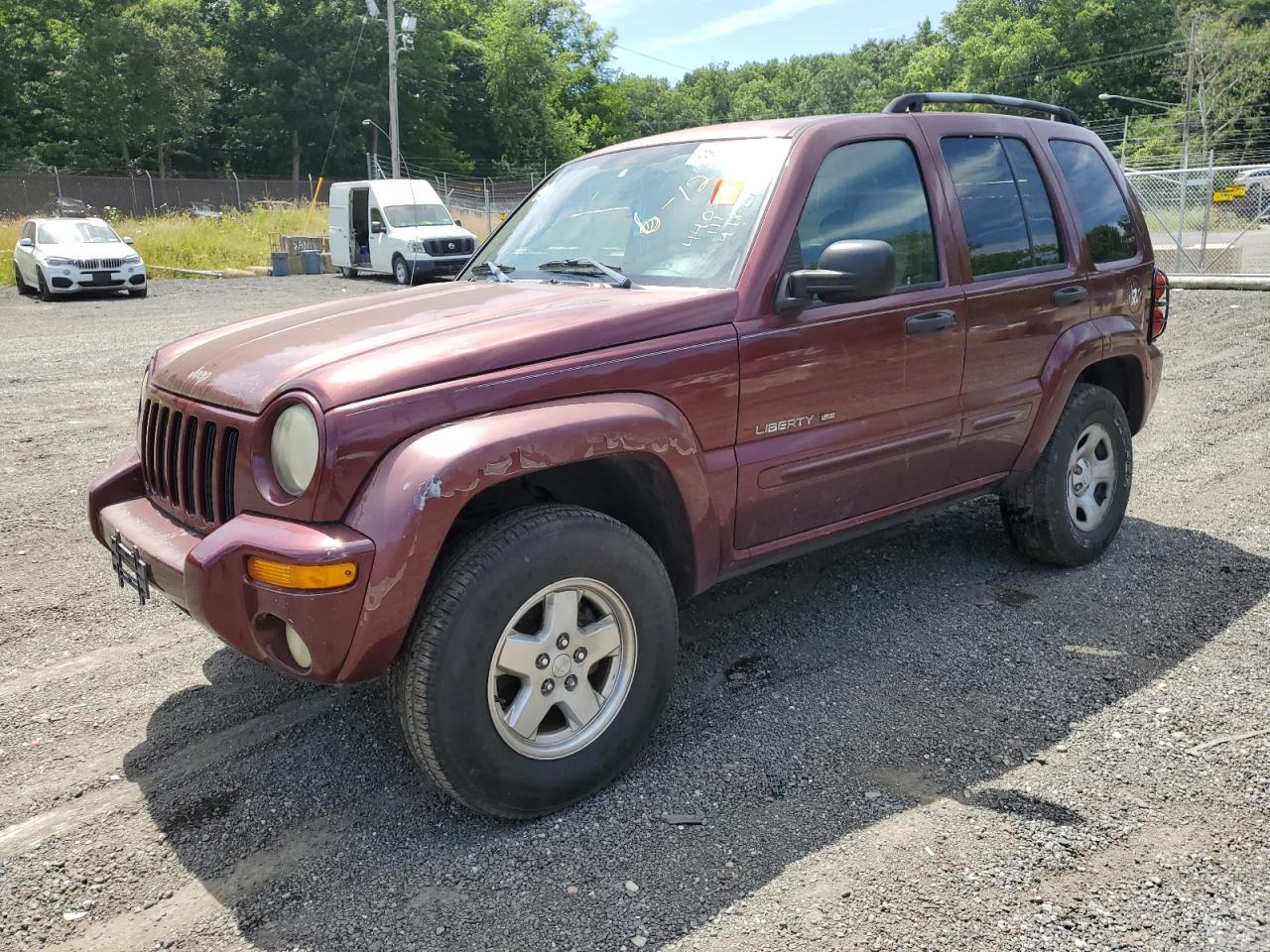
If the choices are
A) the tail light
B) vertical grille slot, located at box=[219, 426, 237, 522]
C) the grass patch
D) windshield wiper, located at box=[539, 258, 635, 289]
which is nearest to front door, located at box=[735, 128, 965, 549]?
windshield wiper, located at box=[539, 258, 635, 289]

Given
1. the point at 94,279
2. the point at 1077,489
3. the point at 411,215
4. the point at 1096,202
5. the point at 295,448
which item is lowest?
the point at 1077,489

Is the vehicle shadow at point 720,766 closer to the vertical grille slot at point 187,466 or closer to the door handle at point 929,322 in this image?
the vertical grille slot at point 187,466

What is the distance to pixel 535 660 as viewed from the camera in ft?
9.61

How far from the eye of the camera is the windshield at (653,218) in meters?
3.59

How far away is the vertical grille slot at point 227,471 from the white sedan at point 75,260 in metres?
18.9

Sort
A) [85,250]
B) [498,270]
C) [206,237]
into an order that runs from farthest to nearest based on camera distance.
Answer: [206,237], [85,250], [498,270]

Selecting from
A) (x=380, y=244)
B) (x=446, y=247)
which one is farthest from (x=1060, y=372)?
(x=380, y=244)

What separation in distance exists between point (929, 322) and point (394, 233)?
67.8ft

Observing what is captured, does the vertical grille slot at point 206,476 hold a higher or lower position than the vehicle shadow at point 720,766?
higher

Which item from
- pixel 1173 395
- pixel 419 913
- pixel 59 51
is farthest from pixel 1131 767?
pixel 59 51

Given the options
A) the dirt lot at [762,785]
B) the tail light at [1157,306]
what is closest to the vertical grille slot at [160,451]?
the dirt lot at [762,785]

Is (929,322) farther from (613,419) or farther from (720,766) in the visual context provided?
(720,766)

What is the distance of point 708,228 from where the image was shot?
12.0ft

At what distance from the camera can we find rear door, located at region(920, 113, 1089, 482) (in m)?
4.16
